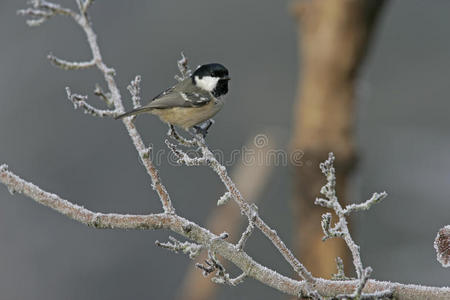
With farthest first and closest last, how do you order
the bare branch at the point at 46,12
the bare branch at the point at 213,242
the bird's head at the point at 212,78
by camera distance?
the bird's head at the point at 212,78, the bare branch at the point at 46,12, the bare branch at the point at 213,242

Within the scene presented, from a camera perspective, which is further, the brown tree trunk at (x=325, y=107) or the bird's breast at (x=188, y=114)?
the brown tree trunk at (x=325, y=107)

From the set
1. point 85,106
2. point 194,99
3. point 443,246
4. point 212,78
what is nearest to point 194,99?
point 194,99

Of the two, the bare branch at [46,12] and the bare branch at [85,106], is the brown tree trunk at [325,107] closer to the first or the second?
the bare branch at [46,12]

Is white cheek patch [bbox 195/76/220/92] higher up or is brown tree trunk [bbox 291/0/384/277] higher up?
brown tree trunk [bbox 291/0/384/277]

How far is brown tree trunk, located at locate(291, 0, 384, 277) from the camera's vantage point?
3605 millimetres

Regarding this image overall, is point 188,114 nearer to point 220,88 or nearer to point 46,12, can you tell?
point 220,88

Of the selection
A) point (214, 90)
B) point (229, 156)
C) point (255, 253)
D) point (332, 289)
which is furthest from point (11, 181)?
point (229, 156)

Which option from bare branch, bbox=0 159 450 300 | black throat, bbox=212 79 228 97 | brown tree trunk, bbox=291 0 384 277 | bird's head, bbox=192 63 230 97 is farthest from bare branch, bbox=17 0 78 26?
brown tree trunk, bbox=291 0 384 277

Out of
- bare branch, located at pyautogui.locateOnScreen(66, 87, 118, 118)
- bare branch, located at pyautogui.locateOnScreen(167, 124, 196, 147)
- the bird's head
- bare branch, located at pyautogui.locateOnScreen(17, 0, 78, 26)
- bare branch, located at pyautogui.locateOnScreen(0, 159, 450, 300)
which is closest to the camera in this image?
bare branch, located at pyautogui.locateOnScreen(0, 159, 450, 300)

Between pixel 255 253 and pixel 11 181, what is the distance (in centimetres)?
379

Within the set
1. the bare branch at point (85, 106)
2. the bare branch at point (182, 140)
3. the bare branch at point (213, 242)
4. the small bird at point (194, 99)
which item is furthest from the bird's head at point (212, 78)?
the bare branch at point (213, 242)

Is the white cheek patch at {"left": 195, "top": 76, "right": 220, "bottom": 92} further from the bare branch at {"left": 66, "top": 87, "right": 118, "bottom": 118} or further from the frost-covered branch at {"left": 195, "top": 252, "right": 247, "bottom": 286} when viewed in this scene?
the frost-covered branch at {"left": 195, "top": 252, "right": 247, "bottom": 286}

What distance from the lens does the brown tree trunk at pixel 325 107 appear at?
3.61m

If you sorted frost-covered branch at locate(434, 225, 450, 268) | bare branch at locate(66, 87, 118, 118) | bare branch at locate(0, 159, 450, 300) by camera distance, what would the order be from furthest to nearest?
bare branch at locate(66, 87, 118, 118), bare branch at locate(0, 159, 450, 300), frost-covered branch at locate(434, 225, 450, 268)
